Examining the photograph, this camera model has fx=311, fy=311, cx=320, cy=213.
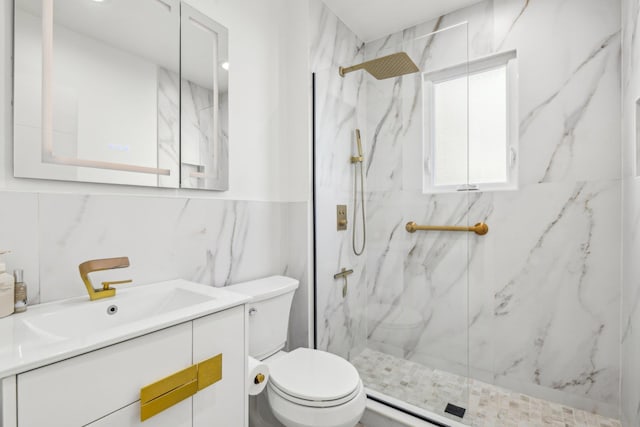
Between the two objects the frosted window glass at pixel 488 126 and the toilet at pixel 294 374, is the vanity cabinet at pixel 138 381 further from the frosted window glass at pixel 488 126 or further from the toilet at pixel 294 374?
the frosted window glass at pixel 488 126

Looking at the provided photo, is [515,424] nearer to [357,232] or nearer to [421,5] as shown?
[357,232]

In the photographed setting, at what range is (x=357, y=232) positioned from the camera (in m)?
1.86

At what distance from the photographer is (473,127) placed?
6.63 ft

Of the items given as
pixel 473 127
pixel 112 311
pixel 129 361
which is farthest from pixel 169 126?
pixel 473 127

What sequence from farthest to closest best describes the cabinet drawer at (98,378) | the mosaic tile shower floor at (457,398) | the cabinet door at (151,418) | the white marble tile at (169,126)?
1. the mosaic tile shower floor at (457,398)
2. the white marble tile at (169,126)
3. the cabinet door at (151,418)
4. the cabinet drawer at (98,378)

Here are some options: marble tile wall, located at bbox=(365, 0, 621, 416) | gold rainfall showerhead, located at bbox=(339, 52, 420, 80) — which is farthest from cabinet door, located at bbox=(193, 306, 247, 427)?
gold rainfall showerhead, located at bbox=(339, 52, 420, 80)

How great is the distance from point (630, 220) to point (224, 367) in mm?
1863

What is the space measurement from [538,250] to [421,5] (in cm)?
168

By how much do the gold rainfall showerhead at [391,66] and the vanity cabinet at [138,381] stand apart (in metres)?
1.42

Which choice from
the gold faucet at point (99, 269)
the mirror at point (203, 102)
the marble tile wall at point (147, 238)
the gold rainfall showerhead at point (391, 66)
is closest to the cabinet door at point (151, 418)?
the gold faucet at point (99, 269)

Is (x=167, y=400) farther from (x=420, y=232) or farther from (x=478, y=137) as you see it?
(x=478, y=137)

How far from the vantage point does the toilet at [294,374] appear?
1176mm

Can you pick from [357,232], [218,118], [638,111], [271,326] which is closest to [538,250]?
[638,111]

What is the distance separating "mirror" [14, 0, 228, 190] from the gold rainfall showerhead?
796 mm
